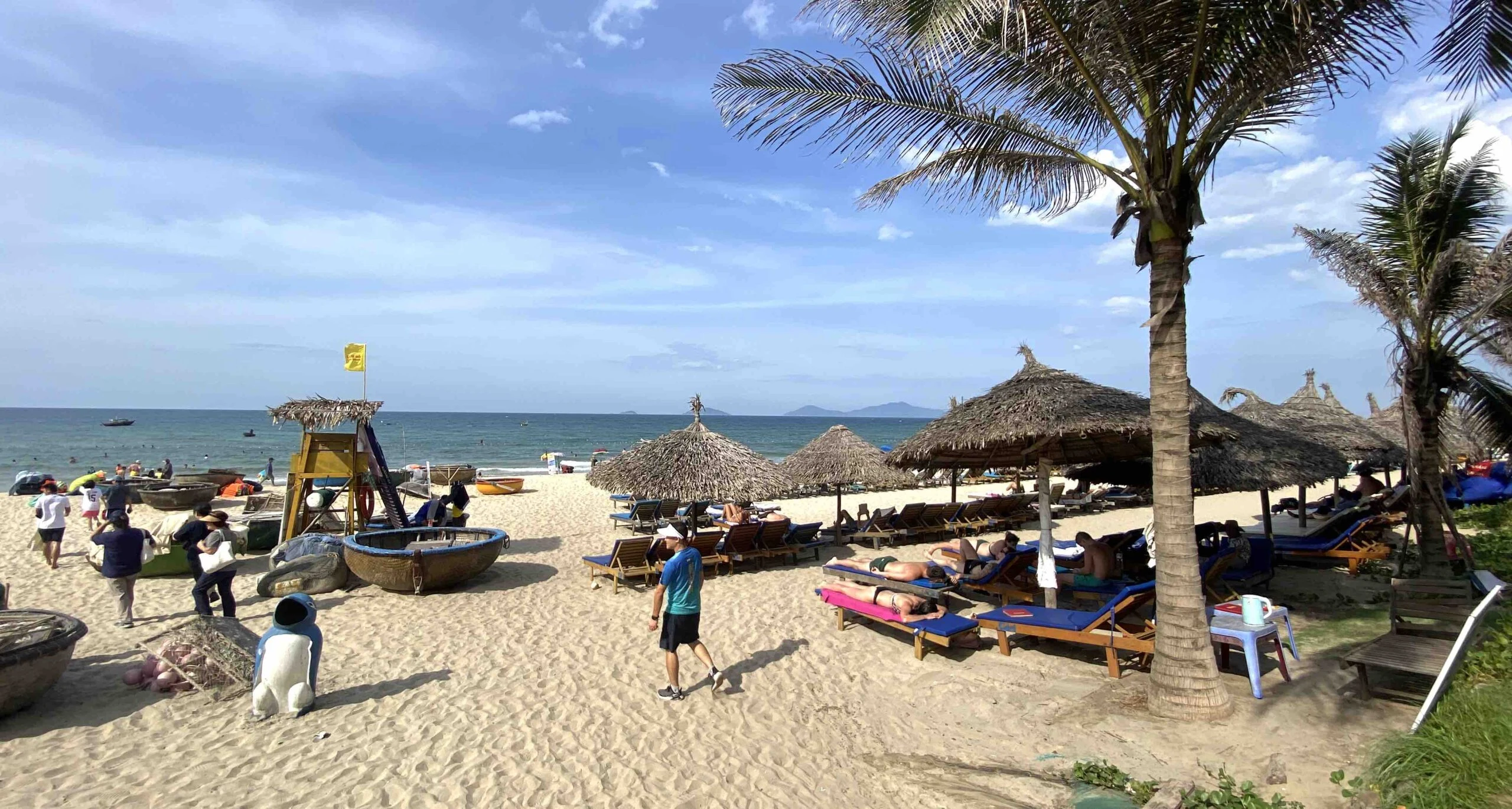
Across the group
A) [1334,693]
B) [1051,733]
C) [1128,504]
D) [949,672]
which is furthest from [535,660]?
[1128,504]

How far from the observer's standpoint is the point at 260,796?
4020 millimetres

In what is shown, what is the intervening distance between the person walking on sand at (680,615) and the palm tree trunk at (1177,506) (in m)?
3.39

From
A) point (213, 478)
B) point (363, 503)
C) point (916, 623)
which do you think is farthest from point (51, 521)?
point (213, 478)

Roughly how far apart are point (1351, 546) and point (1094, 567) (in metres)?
5.09

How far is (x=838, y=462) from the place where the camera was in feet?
47.5

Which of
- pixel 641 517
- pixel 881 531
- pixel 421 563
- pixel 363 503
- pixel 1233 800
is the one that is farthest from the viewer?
pixel 641 517

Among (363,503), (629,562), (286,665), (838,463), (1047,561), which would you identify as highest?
(838,463)

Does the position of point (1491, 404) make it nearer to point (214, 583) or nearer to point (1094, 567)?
point (1094, 567)

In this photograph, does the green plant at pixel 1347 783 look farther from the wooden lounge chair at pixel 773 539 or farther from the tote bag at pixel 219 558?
the tote bag at pixel 219 558

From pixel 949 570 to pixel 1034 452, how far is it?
2576 mm

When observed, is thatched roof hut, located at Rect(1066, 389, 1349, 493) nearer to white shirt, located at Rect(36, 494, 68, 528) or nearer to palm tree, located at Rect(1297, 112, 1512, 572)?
palm tree, located at Rect(1297, 112, 1512, 572)

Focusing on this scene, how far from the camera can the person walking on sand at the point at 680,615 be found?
18.9ft

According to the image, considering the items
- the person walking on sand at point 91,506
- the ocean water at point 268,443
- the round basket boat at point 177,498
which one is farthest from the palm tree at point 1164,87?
the ocean water at point 268,443

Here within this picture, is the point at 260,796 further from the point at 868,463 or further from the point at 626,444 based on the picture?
the point at 626,444
